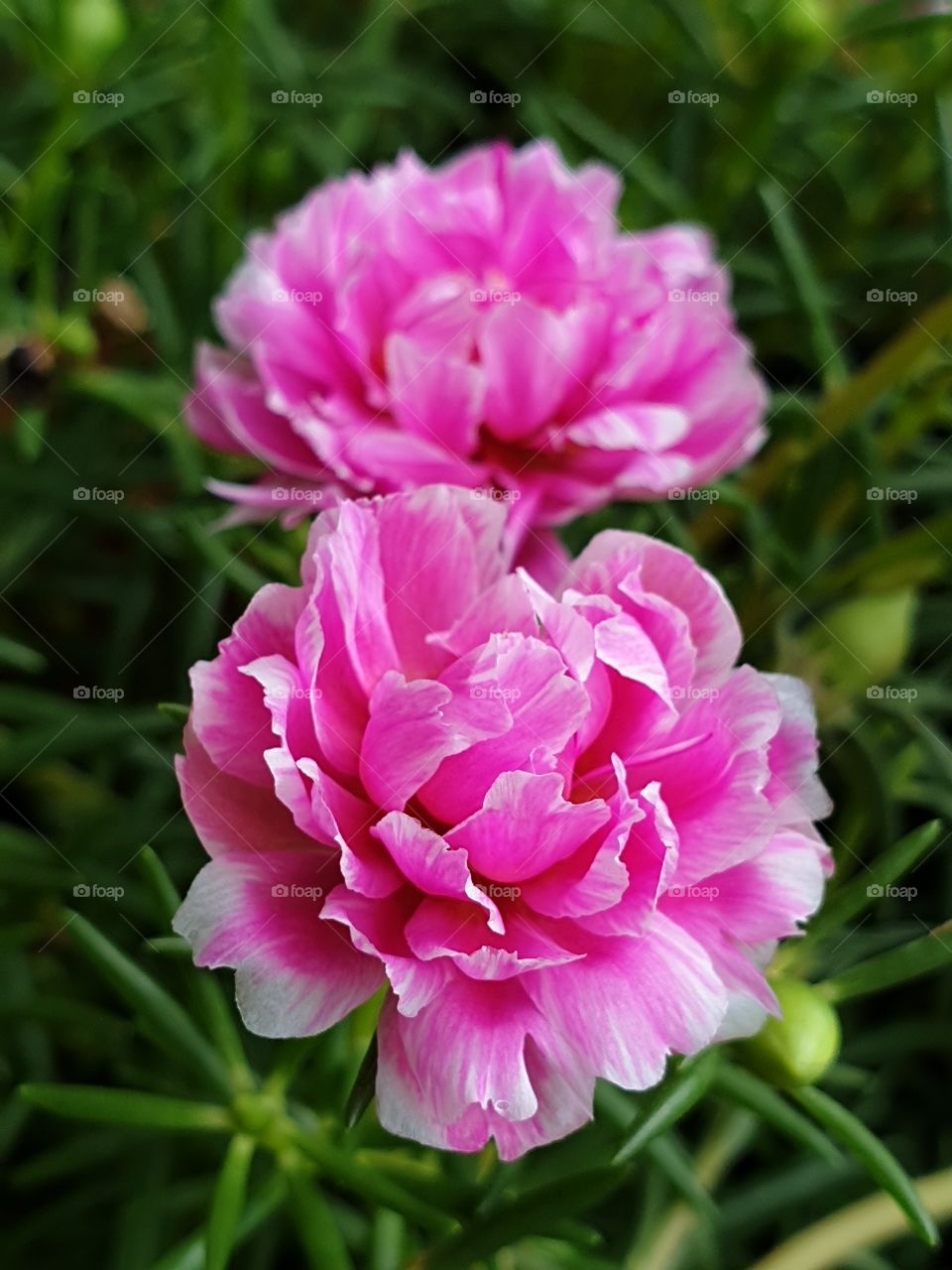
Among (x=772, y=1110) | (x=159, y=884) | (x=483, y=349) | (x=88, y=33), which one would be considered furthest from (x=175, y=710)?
(x=88, y=33)

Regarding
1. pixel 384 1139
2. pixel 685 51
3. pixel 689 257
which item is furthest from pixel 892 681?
pixel 685 51

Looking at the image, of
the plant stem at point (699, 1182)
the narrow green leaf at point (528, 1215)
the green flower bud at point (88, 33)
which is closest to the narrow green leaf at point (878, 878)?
the narrow green leaf at point (528, 1215)

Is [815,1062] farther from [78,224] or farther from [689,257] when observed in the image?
[78,224]

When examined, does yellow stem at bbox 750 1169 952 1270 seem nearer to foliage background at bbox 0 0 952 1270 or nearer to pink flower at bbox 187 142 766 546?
foliage background at bbox 0 0 952 1270

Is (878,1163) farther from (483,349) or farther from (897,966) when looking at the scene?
(483,349)

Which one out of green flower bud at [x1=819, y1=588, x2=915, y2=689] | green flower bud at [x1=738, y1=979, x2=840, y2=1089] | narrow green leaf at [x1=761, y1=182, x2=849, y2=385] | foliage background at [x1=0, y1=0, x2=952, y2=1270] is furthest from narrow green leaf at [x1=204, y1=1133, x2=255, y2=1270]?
narrow green leaf at [x1=761, y1=182, x2=849, y2=385]

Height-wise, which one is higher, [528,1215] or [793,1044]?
[793,1044]

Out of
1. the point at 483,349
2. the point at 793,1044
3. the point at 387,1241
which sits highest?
the point at 483,349
